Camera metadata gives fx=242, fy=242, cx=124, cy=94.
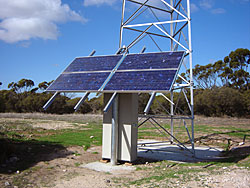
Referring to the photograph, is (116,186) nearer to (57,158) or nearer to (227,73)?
(57,158)

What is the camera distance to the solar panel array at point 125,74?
8562 millimetres

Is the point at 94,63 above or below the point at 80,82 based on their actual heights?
above

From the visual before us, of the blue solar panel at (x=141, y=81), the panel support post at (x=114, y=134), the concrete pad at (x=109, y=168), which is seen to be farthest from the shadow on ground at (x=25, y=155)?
the blue solar panel at (x=141, y=81)

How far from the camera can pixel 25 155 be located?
407 inches

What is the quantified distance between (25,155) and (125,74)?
217 inches

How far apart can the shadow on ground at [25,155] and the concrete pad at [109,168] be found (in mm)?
1969

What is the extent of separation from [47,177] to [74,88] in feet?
11.2

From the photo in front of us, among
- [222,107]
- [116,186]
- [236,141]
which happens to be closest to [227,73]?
[222,107]

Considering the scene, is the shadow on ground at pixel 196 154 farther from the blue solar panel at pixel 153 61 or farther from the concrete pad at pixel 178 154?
the blue solar panel at pixel 153 61

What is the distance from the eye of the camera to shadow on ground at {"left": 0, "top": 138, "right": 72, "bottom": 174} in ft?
28.5

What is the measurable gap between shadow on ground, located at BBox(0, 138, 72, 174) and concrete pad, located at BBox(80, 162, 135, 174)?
1.97 meters

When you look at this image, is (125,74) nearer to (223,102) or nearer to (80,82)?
(80,82)

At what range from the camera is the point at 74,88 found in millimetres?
9523

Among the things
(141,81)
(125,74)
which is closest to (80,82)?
(125,74)
